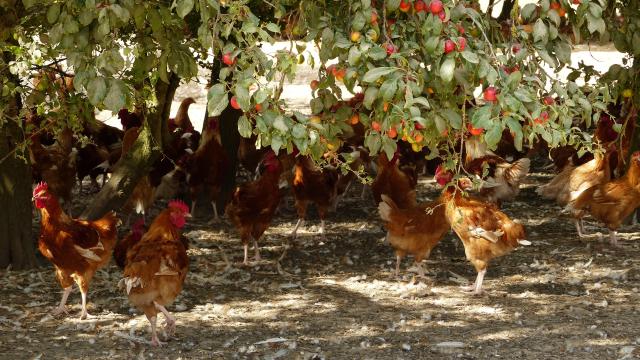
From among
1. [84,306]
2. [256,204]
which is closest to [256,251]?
[256,204]

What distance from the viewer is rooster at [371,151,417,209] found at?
9.09 m

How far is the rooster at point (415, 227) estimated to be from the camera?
7816mm

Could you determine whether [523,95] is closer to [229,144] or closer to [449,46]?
[449,46]

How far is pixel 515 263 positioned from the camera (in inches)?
339

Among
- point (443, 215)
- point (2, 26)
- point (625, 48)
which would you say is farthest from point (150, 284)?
point (625, 48)

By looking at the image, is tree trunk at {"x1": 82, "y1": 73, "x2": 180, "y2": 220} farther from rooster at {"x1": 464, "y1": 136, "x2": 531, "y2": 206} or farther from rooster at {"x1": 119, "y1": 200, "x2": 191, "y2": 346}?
rooster at {"x1": 464, "y1": 136, "x2": 531, "y2": 206}

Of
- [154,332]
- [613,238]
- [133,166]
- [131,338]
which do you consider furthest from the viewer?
[613,238]

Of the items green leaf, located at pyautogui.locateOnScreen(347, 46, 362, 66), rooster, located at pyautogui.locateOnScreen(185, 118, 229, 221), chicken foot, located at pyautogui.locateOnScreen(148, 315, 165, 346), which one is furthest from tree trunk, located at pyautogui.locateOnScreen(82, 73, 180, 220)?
green leaf, located at pyautogui.locateOnScreen(347, 46, 362, 66)

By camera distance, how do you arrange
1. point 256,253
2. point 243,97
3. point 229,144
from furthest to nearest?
point 229,144 → point 256,253 → point 243,97

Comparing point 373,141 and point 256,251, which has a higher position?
point 373,141

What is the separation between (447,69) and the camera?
3.43 meters

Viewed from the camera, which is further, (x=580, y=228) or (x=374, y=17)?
(x=580, y=228)

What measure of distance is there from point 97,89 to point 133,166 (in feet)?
15.9

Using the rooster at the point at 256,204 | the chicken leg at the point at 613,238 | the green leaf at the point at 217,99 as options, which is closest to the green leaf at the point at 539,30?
the green leaf at the point at 217,99
